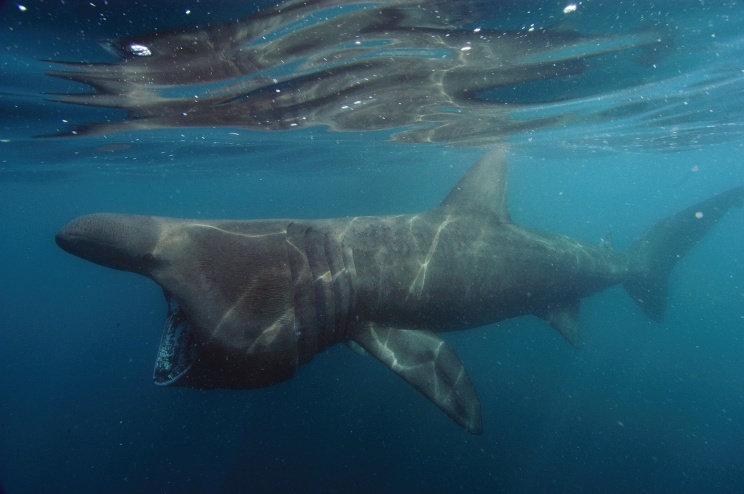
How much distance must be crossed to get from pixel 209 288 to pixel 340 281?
5.54 ft

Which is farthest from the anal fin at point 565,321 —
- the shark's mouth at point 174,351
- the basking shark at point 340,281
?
the shark's mouth at point 174,351

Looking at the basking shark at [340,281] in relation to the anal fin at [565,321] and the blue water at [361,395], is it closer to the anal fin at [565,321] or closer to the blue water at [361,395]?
the anal fin at [565,321]

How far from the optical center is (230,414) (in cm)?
1290

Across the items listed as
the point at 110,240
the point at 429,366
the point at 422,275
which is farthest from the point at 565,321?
the point at 110,240

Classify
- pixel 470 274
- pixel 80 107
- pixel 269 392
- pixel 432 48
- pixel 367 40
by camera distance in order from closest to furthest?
pixel 470 274
pixel 367 40
pixel 432 48
pixel 80 107
pixel 269 392

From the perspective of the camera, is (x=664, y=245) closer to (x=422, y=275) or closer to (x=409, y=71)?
(x=409, y=71)

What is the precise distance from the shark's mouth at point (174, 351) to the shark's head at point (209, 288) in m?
0.01

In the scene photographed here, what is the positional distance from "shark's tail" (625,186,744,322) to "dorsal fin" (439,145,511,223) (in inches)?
243

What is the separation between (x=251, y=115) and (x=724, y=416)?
22.3 metres

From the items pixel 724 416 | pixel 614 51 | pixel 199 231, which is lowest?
pixel 724 416

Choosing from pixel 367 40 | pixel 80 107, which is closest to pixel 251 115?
pixel 80 107

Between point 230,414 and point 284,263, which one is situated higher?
point 284,263

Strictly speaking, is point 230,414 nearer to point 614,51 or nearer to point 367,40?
point 367,40

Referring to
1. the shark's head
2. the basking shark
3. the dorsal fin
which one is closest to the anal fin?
the basking shark
